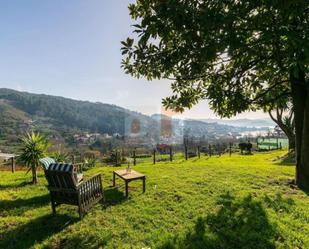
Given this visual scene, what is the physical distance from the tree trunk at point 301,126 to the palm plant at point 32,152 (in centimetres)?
990

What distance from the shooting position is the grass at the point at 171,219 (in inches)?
213

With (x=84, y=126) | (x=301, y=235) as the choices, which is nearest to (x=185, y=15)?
(x=301, y=235)

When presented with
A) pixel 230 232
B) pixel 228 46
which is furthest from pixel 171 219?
pixel 228 46

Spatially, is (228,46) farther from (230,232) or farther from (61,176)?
(61,176)

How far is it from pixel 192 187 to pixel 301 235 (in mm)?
3917

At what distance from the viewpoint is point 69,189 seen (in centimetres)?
652

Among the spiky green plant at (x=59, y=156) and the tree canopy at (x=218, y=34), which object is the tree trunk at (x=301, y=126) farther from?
the spiky green plant at (x=59, y=156)

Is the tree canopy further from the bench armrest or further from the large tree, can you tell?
the bench armrest

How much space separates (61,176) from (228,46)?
4.96 metres

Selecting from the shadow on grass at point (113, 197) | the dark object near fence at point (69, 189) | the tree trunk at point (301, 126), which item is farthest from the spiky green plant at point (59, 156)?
the tree trunk at point (301, 126)

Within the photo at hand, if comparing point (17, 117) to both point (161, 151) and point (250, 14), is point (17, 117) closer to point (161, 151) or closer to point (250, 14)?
point (161, 151)

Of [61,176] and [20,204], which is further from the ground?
[61,176]

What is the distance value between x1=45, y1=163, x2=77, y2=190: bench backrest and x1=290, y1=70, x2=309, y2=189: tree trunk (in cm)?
710

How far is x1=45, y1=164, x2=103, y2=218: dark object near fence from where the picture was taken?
6.45 meters
